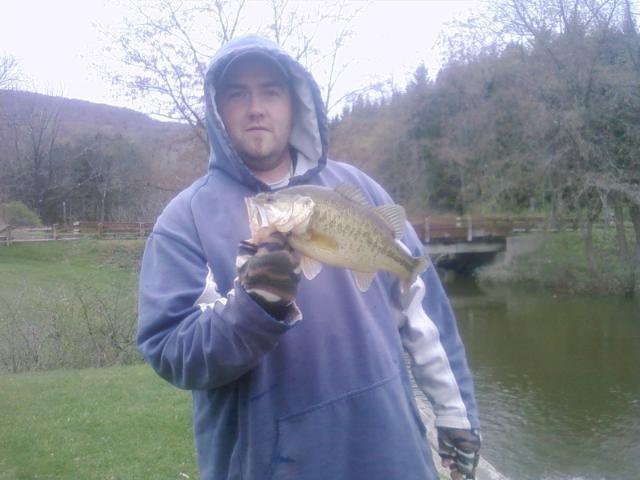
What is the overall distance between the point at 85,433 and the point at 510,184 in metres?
23.8

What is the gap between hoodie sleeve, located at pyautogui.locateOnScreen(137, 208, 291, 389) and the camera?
73.2 inches

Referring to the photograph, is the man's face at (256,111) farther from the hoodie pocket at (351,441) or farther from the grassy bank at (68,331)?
the grassy bank at (68,331)

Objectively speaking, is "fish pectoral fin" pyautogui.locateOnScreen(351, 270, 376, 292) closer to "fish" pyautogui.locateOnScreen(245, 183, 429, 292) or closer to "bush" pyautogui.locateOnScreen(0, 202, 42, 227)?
"fish" pyautogui.locateOnScreen(245, 183, 429, 292)

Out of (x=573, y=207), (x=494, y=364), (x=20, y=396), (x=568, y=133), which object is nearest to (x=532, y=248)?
(x=573, y=207)

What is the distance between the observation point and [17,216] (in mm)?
39188

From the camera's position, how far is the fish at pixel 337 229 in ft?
6.64

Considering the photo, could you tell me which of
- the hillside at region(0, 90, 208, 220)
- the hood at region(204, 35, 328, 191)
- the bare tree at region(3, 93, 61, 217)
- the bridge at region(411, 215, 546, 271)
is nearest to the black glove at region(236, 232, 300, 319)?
the hood at region(204, 35, 328, 191)

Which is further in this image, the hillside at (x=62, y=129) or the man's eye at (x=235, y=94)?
the hillside at (x=62, y=129)

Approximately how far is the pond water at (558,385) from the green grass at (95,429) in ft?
16.2

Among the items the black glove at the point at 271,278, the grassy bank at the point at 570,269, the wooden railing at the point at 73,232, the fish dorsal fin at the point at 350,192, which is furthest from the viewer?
the wooden railing at the point at 73,232

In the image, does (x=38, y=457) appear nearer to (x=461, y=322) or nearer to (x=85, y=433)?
(x=85, y=433)

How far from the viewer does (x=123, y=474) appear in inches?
237

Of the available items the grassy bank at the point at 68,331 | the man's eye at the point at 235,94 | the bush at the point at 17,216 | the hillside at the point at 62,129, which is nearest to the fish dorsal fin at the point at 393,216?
the man's eye at the point at 235,94

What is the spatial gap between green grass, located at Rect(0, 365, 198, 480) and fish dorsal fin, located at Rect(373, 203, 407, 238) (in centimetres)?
435
